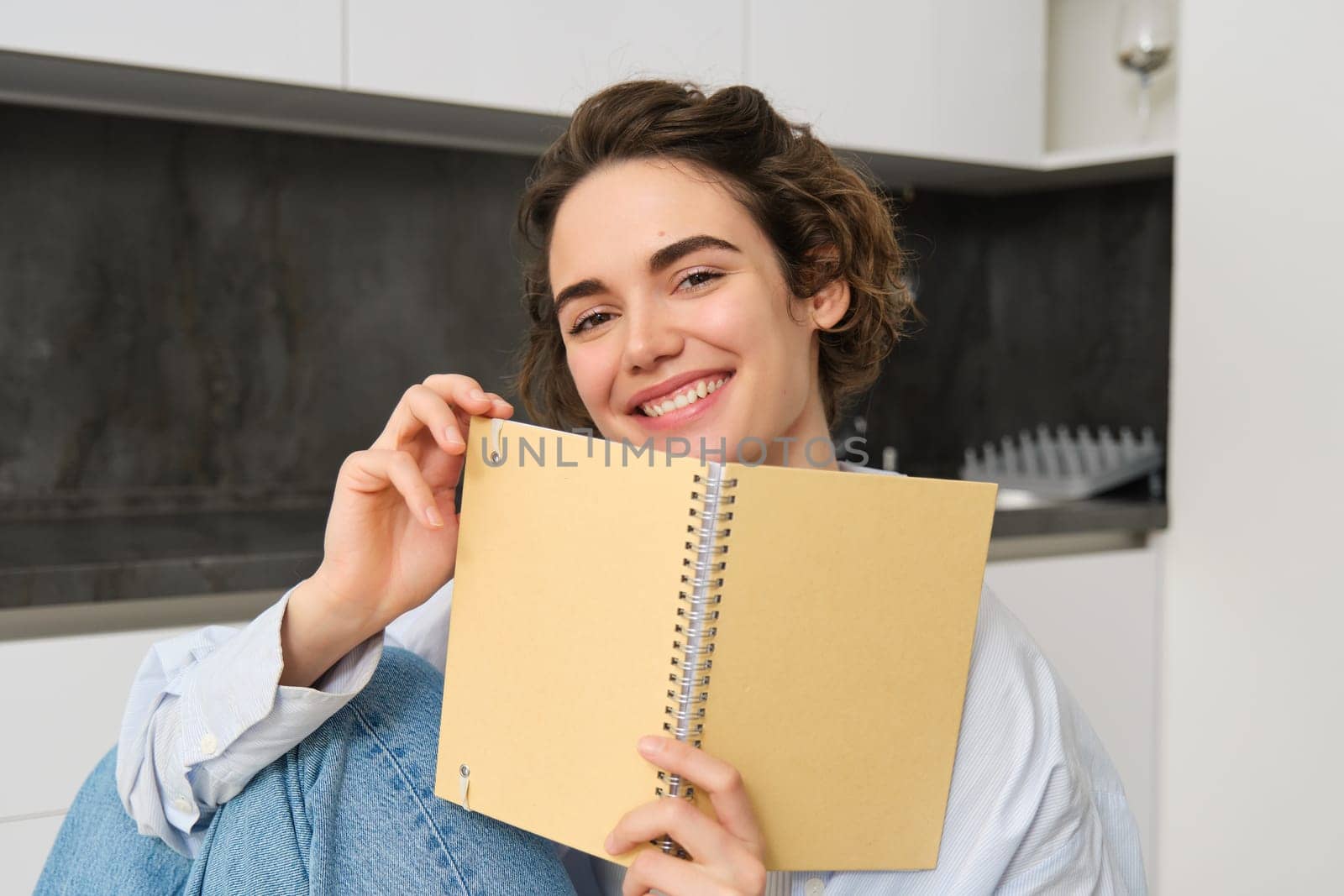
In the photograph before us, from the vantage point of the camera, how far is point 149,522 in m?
1.77

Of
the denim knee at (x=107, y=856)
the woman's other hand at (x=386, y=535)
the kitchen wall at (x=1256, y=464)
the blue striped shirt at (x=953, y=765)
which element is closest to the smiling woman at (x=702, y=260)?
the woman's other hand at (x=386, y=535)

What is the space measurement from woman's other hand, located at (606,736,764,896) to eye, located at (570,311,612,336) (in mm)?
408

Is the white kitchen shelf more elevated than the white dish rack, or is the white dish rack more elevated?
the white kitchen shelf

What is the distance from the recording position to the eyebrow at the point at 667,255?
0.91m

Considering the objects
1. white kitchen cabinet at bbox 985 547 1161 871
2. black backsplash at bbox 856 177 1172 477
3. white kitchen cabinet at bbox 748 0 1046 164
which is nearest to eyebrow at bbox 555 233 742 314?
white kitchen cabinet at bbox 748 0 1046 164

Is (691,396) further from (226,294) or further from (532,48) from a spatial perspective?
(226,294)

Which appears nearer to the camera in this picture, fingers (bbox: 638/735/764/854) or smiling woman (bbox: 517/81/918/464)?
fingers (bbox: 638/735/764/854)

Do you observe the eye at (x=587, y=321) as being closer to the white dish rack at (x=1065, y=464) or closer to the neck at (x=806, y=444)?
the neck at (x=806, y=444)

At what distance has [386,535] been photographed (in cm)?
84

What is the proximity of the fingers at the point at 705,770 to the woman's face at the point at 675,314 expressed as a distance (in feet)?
1.06

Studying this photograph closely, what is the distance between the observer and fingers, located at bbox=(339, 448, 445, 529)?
2.55 feet

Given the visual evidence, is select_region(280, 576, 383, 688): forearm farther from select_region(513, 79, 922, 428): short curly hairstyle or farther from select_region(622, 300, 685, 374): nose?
select_region(513, 79, 922, 428): short curly hairstyle

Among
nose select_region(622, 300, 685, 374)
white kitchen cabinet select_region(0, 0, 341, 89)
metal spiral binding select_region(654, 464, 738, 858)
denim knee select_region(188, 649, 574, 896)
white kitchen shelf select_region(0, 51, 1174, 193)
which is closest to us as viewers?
metal spiral binding select_region(654, 464, 738, 858)

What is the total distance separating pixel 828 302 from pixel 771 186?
0.40ft
